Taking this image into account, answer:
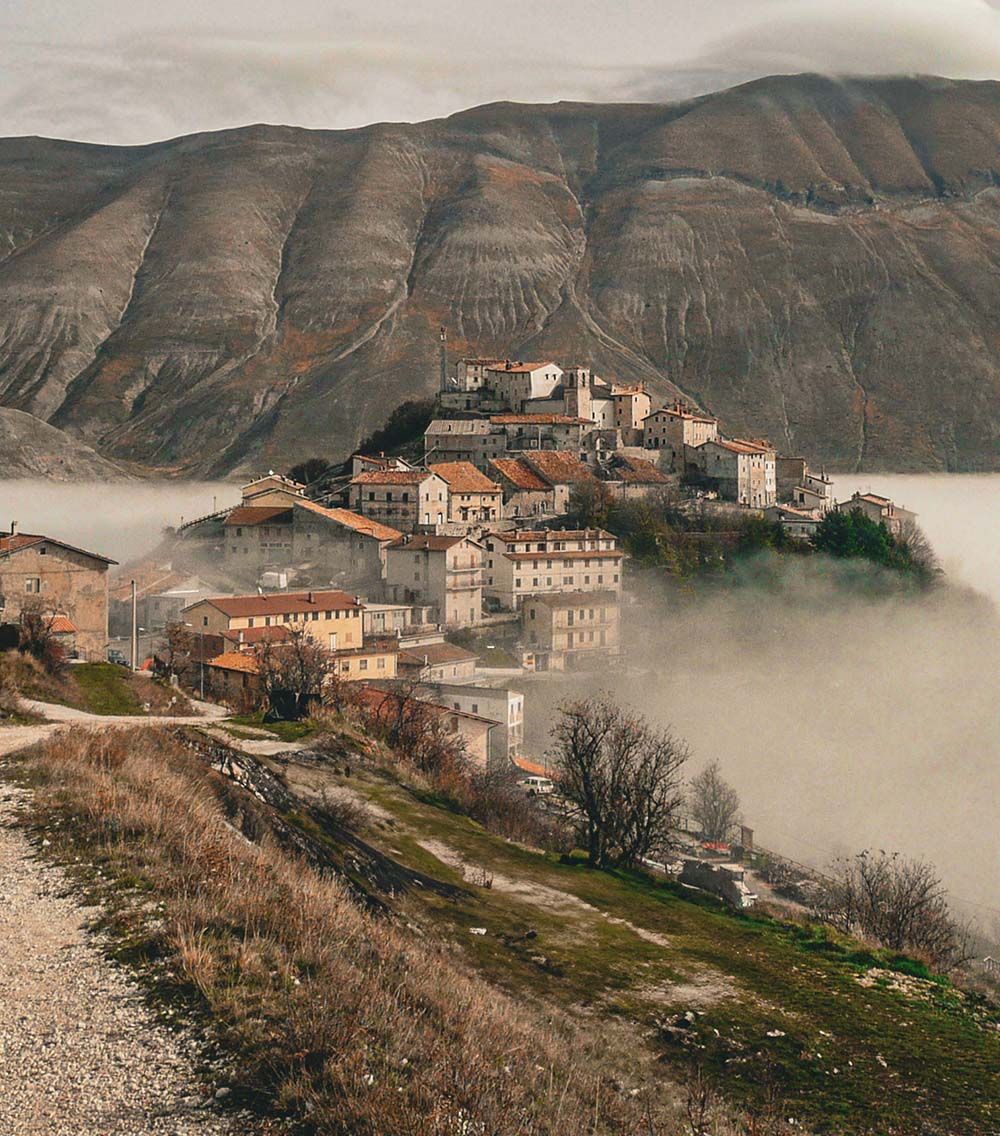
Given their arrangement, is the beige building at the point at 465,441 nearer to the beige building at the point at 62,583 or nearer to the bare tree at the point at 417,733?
the beige building at the point at 62,583

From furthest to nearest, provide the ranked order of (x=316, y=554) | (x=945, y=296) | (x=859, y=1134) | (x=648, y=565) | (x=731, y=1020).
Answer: (x=945, y=296) < (x=648, y=565) < (x=316, y=554) < (x=731, y=1020) < (x=859, y=1134)

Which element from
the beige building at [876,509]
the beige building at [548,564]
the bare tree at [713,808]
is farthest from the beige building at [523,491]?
the bare tree at [713,808]

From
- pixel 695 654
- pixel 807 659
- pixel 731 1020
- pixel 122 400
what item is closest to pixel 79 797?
pixel 731 1020

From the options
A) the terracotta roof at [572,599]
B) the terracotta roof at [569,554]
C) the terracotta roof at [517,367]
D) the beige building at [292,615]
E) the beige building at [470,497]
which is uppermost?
the terracotta roof at [517,367]

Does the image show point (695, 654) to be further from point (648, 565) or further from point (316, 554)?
point (316, 554)

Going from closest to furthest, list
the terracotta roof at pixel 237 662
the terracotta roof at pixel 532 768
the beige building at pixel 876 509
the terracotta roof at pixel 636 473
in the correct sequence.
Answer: the terracotta roof at pixel 237 662 < the terracotta roof at pixel 532 768 < the terracotta roof at pixel 636 473 < the beige building at pixel 876 509

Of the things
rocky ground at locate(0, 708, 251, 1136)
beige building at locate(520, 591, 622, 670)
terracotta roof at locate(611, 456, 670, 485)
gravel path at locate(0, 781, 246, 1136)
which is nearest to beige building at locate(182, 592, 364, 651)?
beige building at locate(520, 591, 622, 670)

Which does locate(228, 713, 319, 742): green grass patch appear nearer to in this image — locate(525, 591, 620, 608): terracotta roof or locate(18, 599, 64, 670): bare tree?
locate(18, 599, 64, 670): bare tree

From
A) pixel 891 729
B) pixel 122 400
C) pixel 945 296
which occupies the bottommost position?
pixel 891 729
